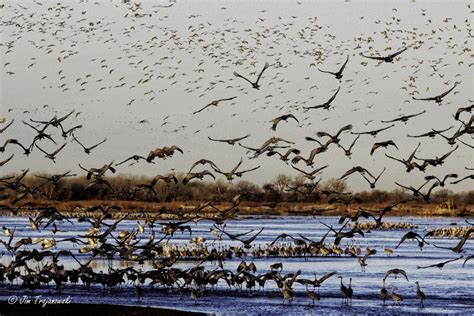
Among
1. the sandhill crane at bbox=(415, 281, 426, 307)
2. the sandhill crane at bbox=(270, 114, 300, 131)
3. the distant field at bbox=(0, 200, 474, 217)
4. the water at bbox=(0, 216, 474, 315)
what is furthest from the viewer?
the distant field at bbox=(0, 200, 474, 217)

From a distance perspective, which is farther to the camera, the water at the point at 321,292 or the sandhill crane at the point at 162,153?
the water at the point at 321,292

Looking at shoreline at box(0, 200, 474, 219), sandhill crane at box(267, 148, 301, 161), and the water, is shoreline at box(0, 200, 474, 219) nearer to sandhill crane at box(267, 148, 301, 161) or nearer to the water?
the water

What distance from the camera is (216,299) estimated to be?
30078mm

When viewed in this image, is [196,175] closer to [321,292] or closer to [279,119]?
[279,119]

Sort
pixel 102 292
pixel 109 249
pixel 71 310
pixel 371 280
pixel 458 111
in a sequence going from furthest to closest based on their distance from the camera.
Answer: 1. pixel 371 280
2. pixel 102 292
3. pixel 109 249
4. pixel 71 310
5. pixel 458 111

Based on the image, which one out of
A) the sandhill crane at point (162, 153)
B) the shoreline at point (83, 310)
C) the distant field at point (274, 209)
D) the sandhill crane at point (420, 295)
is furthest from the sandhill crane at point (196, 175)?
the distant field at point (274, 209)

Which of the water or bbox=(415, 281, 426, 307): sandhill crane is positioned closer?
the water

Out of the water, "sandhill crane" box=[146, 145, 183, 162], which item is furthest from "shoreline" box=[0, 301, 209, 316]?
"sandhill crane" box=[146, 145, 183, 162]

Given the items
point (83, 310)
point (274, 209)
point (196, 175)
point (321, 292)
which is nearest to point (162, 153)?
point (196, 175)

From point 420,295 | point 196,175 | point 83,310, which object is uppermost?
point 196,175

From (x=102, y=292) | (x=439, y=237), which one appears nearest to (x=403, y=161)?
(x=102, y=292)

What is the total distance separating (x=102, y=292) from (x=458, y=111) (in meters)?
13.8

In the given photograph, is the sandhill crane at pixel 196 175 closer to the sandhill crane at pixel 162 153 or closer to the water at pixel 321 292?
the sandhill crane at pixel 162 153

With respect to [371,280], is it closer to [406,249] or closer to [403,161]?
[403,161]
